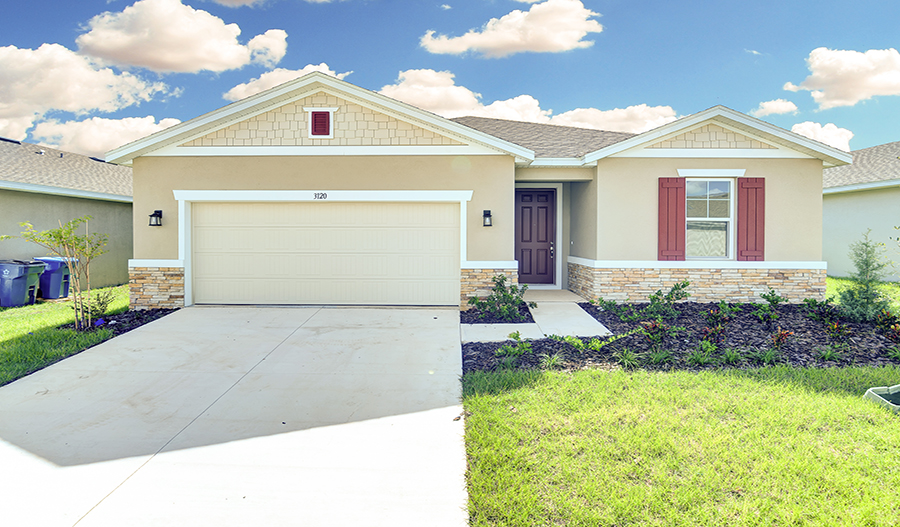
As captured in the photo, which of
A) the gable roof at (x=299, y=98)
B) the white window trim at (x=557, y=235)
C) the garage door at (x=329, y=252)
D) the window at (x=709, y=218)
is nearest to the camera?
the gable roof at (x=299, y=98)

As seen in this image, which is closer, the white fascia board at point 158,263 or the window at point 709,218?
the white fascia board at point 158,263

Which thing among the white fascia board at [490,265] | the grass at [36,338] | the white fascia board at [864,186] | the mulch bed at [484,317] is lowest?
the grass at [36,338]

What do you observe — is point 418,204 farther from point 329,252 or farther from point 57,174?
point 57,174

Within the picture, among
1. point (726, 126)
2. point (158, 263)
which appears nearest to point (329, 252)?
point (158, 263)

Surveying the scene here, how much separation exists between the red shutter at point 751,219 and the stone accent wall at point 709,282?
14.5 inches

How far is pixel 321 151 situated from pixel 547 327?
535 centimetres

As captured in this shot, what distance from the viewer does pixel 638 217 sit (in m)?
9.40

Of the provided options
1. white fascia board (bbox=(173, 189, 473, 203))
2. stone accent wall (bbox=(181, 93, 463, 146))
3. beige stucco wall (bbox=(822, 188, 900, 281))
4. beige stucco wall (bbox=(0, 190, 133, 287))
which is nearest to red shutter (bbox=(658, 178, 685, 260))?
white fascia board (bbox=(173, 189, 473, 203))

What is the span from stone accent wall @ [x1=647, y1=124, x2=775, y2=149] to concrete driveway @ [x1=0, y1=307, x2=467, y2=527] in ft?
21.3

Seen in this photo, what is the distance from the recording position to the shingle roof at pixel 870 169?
13.2 m

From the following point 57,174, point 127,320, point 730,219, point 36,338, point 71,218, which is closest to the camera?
point 36,338

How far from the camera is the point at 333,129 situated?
29.1 feet

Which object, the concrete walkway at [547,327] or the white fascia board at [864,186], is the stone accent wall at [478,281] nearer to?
the concrete walkway at [547,327]

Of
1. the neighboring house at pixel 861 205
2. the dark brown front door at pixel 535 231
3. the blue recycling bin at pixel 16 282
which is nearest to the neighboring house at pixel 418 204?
the dark brown front door at pixel 535 231
